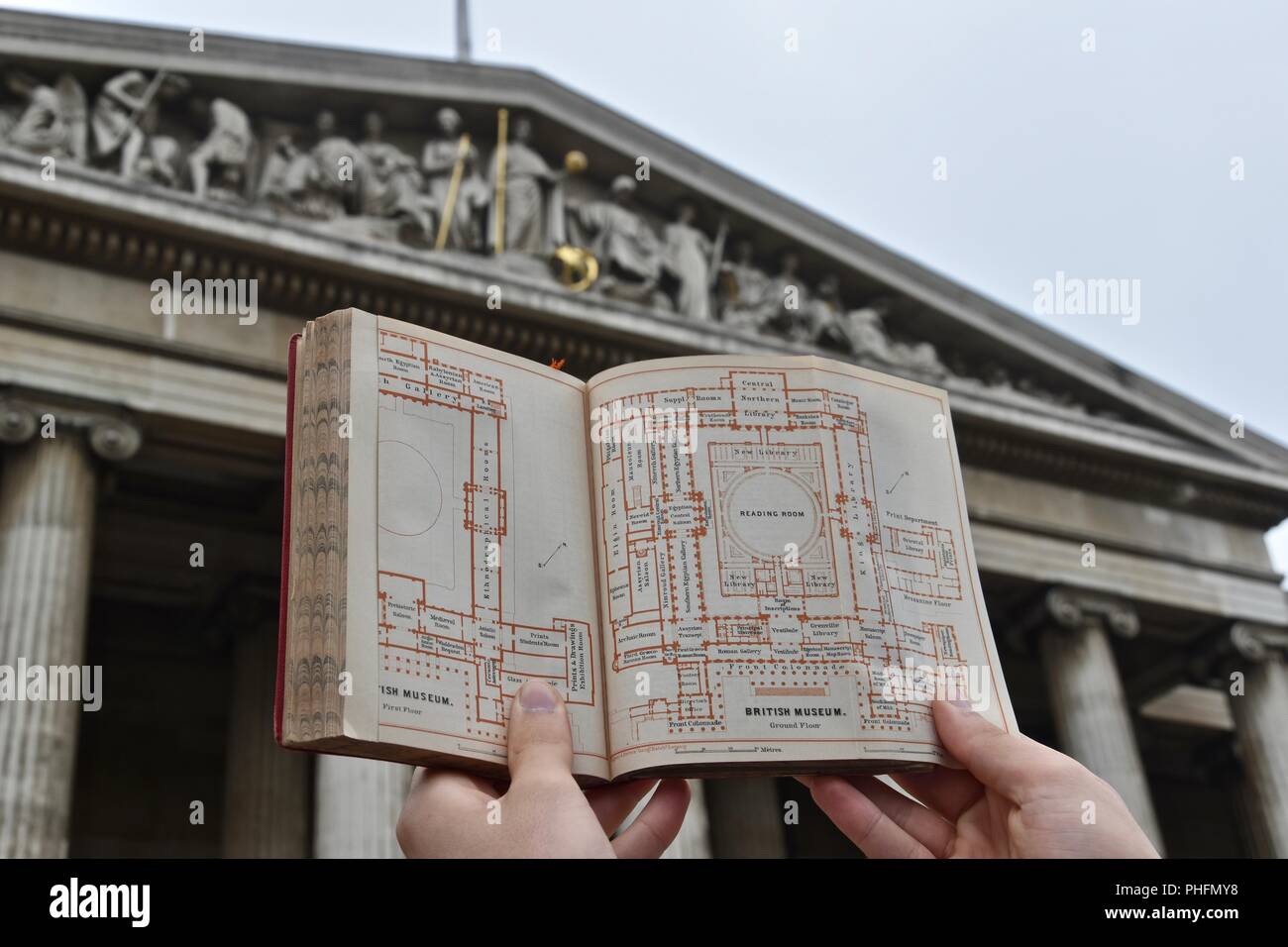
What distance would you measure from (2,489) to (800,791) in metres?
13.3

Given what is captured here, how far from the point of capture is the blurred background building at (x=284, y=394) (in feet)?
46.7

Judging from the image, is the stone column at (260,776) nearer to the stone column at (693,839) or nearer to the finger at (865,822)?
the stone column at (693,839)

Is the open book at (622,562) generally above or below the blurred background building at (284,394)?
below

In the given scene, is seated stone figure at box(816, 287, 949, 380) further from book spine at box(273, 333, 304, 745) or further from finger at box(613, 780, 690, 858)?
book spine at box(273, 333, 304, 745)

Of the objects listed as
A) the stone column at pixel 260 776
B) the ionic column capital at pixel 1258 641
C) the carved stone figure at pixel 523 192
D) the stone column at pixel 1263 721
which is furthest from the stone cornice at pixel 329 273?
the stone column at pixel 1263 721

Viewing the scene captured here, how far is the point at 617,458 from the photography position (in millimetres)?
2883

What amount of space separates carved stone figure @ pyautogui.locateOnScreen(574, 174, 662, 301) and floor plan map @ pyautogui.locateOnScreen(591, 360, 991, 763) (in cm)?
1466

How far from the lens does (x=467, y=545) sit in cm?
266

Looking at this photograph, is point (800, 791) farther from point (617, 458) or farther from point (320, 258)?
point (617, 458)

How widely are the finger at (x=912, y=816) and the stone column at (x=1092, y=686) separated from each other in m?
16.3

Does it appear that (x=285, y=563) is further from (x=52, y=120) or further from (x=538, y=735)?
(x=52, y=120)

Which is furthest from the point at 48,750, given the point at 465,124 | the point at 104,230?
the point at 465,124

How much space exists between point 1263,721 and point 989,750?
19604 mm
